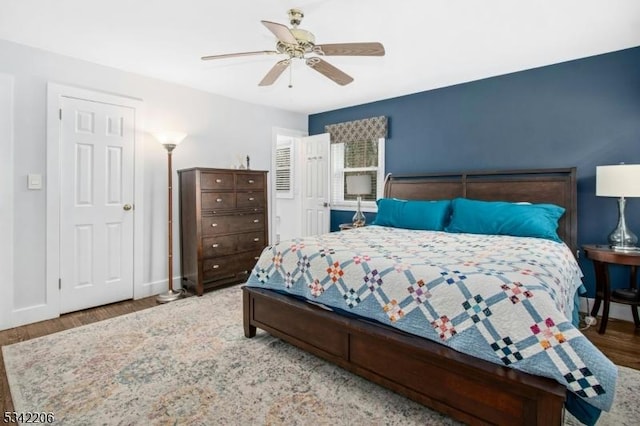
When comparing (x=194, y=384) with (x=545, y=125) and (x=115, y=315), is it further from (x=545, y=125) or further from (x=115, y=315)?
(x=545, y=125)

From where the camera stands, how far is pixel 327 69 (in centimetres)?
260

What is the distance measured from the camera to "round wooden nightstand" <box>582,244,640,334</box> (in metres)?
2.71

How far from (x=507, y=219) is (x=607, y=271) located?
865mm

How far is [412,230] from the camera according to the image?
3.59m

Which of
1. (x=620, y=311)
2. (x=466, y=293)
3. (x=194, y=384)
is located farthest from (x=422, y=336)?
(x=620, y=311)

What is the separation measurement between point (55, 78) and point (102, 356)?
2578 millimetres

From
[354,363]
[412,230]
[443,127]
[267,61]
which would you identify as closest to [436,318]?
[354,363]

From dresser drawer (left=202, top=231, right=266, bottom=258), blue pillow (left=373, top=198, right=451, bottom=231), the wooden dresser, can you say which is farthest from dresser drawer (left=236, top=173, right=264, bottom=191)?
blue pillow (left=373, top=198, right=451, bottom=231)

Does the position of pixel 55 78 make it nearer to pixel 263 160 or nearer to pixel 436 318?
A: pixel 263 160

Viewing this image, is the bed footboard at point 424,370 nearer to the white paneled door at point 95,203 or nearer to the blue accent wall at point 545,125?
the white paneled door at point 95,203

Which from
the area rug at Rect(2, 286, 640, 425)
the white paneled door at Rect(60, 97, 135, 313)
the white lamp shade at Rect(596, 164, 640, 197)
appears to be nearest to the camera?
the area rug at Rect(2, 286, 640, 425)

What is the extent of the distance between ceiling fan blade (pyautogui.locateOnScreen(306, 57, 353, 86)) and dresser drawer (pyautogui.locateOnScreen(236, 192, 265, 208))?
207 centimetres

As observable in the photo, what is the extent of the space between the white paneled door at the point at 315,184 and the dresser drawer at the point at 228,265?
4.39ft

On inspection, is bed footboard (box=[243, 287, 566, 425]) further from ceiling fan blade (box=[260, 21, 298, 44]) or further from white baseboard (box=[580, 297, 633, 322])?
white baseboard (box=[580, 297, 633, 322])
